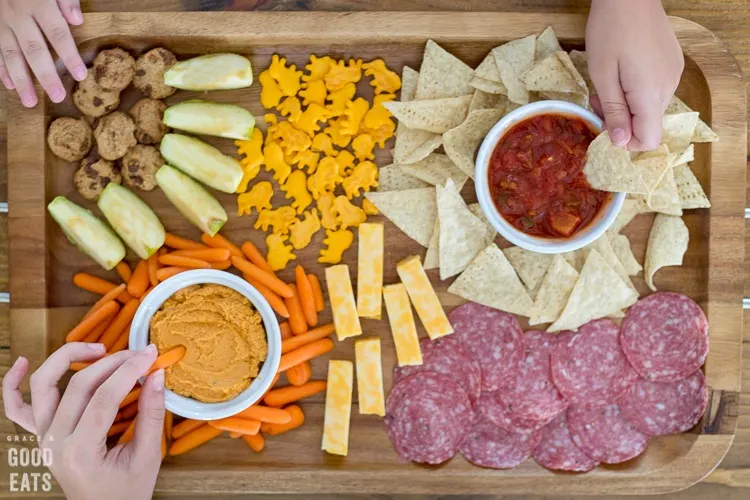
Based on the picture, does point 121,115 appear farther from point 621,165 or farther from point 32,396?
point 621,165

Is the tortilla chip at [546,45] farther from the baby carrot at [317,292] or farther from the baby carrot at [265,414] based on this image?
the baby carrot at [265,414]

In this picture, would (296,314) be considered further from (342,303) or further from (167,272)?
(167,272)

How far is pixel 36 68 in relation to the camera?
2334 mm

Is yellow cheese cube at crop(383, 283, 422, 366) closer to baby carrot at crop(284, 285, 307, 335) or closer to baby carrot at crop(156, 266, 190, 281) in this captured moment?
baby carrot at crop(284, 285, 307, 335)

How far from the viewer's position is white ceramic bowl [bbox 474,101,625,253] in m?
2.23

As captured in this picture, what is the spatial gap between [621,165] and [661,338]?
0.65 meters

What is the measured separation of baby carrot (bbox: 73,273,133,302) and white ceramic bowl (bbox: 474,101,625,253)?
1.24m

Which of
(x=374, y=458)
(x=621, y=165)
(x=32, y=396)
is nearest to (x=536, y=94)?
(x=621, y=165)

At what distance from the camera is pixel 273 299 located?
2.39 metres

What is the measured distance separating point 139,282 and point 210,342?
→ 1.22ft

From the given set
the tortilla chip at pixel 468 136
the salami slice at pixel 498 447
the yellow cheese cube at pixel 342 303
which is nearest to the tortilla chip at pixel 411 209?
the tortilla chip at pixel 468 136

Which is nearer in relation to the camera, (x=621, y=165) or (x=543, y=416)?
(x=621, y=165)

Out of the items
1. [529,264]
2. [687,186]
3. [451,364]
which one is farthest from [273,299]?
[687,186]

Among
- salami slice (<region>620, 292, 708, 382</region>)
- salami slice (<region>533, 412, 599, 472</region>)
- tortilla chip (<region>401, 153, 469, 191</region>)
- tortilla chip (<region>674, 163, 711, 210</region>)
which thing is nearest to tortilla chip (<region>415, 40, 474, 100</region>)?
tortilla chip (<region>401, 153, 469, 191</region>)
